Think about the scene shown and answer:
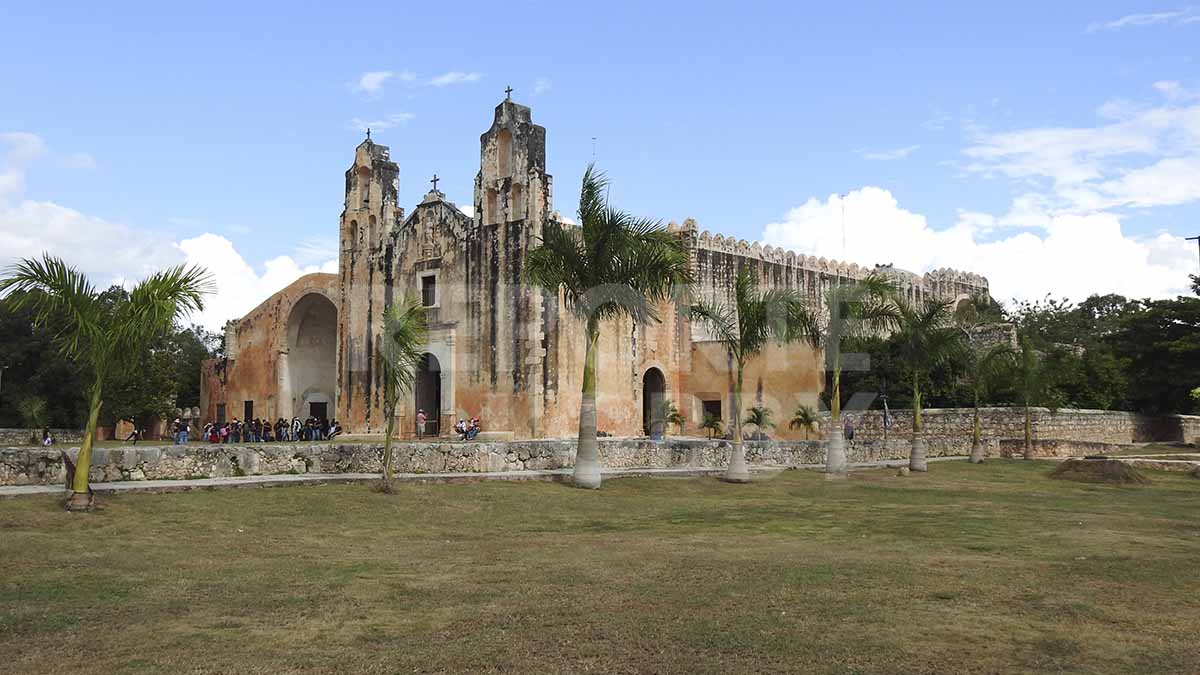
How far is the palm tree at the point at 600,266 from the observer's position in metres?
15.0

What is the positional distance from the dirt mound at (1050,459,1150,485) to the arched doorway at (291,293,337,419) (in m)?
20.5

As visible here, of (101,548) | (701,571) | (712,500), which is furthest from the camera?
(712,500)

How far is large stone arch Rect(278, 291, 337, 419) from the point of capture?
3156 centimetres

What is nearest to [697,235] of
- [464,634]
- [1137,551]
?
[1137,551]

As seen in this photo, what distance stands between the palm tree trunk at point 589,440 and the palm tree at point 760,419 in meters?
9.34

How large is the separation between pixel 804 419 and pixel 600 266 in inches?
484

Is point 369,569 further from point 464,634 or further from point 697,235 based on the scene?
point 697,235

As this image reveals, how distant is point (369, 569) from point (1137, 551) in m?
6.34

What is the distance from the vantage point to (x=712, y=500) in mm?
14195

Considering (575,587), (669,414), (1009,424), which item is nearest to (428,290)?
(669,414)

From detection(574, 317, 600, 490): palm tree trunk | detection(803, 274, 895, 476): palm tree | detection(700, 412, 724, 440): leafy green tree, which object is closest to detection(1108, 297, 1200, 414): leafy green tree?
detection(700, 412, 724, 440): leafy green tree

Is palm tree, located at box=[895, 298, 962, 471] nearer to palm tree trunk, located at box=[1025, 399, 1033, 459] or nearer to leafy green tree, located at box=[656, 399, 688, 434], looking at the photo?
palm tree trunk, located at box=[1025, 399, 1033, 459]

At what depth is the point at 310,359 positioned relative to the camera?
32.2 meters

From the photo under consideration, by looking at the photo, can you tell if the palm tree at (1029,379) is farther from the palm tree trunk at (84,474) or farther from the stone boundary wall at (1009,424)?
the palm tree trunk at (84,474)
